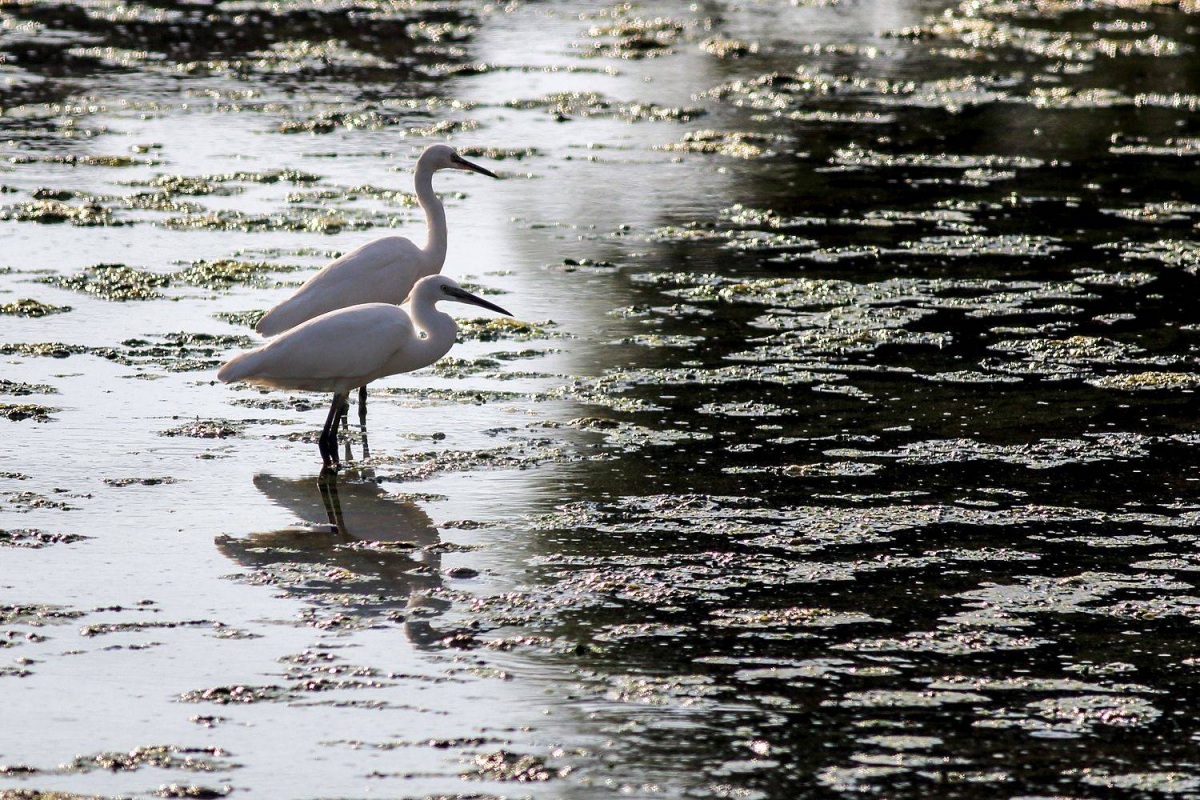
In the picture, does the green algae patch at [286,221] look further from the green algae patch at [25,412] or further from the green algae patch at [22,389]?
the green algae patch at [25,412]

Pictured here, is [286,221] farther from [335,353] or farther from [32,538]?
[32,538]

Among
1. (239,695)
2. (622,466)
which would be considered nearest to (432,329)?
(622,466)

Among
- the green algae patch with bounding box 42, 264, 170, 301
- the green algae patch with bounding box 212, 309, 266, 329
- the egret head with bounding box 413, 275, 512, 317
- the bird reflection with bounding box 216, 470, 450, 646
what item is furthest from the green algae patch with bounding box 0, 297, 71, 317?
the bird reflection with bounding box 216, 470, 450, 646

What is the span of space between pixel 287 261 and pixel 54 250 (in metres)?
1.45

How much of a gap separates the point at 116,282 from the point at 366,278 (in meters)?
2.30

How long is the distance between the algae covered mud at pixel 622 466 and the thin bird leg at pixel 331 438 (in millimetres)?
112

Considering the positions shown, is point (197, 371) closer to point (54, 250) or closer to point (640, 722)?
point (54, 250)

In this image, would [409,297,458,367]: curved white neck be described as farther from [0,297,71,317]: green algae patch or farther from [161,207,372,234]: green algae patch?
[161,207,372,234]: green algae patch

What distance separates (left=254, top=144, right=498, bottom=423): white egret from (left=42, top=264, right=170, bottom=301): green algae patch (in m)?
1.76

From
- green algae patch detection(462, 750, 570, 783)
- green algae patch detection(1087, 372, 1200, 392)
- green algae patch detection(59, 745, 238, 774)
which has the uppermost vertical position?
green algae patch detection(1087, 372, 1200, 392)

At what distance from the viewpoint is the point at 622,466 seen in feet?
22.4

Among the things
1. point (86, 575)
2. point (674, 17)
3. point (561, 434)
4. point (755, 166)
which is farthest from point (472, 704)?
point (674, 17)

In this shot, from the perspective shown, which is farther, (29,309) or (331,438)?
(29,309)

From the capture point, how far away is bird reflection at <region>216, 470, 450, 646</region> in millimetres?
5367
